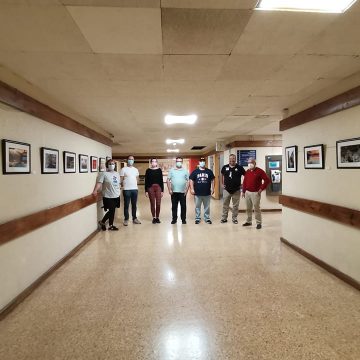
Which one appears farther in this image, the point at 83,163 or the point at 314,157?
the point at 83,163

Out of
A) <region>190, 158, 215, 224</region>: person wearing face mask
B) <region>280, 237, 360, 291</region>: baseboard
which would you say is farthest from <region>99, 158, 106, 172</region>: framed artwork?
<region>280, 237, 360, 291</region>: baseboard

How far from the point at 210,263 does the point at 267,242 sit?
4.99 feet

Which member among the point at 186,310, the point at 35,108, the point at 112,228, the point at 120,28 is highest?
the point at 120,28

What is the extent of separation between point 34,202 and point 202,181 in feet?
12.9

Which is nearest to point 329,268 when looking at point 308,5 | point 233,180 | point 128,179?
point 308,5

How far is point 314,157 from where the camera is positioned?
3713 mm

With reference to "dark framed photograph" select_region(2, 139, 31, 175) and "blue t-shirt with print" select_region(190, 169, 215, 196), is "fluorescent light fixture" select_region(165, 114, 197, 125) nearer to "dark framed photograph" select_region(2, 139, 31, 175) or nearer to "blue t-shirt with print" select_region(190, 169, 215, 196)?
"blue t-shirt with print" select_region(190, 169, 215, 196)

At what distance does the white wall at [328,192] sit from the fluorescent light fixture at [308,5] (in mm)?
1447

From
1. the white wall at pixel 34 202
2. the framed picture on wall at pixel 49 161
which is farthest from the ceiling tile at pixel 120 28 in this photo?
the framed picture on wall at pixel 49 161

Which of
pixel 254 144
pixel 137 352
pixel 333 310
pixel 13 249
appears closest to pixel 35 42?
pixel 13 249

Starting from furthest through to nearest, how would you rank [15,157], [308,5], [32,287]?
[32,287] → [15,157] → [308,5]

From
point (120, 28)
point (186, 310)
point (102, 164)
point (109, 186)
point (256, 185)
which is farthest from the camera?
point (102, 164)

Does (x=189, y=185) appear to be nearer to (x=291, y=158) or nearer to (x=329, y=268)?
(x=291, y=158)

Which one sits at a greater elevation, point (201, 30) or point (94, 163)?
point (201, 30)
